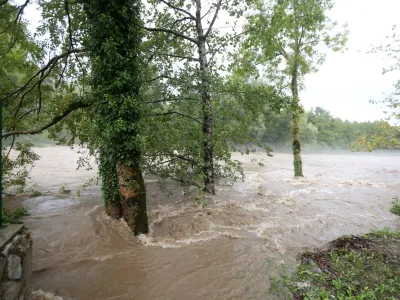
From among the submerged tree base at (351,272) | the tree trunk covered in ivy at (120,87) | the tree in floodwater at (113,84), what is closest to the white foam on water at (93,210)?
the tree in floodwater at (113,84)

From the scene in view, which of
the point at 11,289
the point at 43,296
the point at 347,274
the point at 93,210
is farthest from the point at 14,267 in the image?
the point at 93,210

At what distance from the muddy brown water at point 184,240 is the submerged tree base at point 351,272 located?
0.56m

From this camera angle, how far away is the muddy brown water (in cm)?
451

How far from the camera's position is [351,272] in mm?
4363

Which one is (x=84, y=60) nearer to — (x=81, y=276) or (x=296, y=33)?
(x=81, y=276)

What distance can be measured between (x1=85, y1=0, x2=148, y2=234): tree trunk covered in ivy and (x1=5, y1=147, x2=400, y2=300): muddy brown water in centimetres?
120

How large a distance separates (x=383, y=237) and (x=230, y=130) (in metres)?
5.54

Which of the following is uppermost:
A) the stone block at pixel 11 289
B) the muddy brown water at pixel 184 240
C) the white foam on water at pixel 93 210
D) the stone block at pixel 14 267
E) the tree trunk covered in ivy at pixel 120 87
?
the tree trunk covered in ivy at pixel 120 87

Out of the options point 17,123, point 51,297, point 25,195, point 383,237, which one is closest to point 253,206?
point 383,237

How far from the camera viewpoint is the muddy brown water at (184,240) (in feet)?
14.8

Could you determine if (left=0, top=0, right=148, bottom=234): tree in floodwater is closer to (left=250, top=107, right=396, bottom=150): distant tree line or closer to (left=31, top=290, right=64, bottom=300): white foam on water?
(left=31, top=290, right=64, bottom=300): white foam on water

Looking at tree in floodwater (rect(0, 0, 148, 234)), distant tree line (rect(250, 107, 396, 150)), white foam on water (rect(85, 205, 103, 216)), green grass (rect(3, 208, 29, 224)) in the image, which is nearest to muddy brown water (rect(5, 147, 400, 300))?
white foam on water (rect(85, 205, 103, 216))

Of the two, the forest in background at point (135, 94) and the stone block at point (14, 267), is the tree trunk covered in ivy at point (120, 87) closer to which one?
the forest in background at point (135, 94)

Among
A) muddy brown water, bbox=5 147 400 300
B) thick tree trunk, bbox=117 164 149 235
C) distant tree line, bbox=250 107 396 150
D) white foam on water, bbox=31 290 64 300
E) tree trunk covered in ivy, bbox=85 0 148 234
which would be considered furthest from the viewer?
distant tree line, bbox=250 107 396 150
